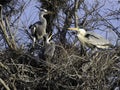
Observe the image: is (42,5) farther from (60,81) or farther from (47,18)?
(60,81)

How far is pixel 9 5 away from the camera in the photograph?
466 inches

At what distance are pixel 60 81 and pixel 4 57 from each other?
115 centimetres

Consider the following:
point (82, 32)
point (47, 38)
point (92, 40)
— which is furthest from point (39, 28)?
point (92, 40)

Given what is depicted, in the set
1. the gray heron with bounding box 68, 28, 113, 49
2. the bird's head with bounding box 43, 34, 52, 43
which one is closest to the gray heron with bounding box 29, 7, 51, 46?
the bird's head with bounding box 43, 34, 52, 43

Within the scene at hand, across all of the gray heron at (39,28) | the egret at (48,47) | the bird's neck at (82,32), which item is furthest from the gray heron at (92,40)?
the gray heron at (39,28)

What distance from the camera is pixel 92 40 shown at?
1129 cm

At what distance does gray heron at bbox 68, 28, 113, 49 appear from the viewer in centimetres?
1112

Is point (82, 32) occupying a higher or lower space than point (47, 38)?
higher

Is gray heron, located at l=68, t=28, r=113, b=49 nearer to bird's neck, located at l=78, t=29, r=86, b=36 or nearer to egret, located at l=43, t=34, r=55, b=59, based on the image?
bird's neck, located at l=78, t=29, r=86, b=36

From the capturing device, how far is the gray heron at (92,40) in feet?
36.5

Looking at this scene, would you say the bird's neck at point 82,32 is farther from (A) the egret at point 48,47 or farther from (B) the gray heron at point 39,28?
(B) the gray heron at point 39,28

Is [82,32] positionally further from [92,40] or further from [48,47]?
[48,47]

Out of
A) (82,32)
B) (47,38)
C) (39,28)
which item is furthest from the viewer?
(39,28)

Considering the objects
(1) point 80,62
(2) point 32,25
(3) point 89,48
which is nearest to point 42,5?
(2) point 32,25
